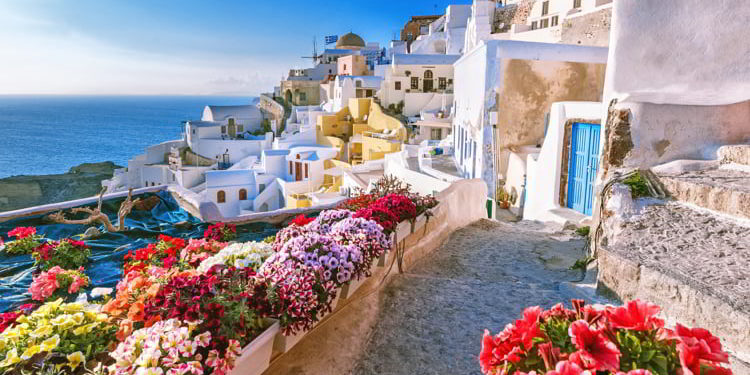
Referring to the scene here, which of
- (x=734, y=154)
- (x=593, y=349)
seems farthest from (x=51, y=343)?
(x=734, y=154)

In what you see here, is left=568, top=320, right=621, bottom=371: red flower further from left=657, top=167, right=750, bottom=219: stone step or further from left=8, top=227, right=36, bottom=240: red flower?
left=8, top=227, right=36, bottom=240: red flower

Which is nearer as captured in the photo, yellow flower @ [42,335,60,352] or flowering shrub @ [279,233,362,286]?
yellow flower @ [42,335,60,352]

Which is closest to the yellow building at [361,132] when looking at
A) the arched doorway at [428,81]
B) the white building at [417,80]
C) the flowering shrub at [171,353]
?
the white building at [417,80]

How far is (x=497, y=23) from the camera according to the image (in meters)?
33.5

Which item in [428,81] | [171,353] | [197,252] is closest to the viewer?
[171,353]

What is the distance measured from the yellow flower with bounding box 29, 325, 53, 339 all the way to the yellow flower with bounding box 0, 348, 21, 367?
12cm

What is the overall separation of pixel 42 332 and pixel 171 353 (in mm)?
776

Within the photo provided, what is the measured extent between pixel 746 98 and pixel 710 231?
6.98ft

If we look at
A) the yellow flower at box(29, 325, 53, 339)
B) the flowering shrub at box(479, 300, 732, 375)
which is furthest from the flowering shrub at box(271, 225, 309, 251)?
the flowering shrub at box(479, 300, 732, 375)

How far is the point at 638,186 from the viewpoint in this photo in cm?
496

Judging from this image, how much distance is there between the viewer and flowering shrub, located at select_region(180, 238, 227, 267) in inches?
169

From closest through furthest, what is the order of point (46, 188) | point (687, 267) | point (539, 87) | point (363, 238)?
point (687, 267)
point (363, 238)
point (539, 87)
point (46, 188)

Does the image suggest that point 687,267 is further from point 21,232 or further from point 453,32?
point 453,32

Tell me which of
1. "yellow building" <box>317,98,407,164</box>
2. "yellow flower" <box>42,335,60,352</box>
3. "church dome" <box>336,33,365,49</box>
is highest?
"church dome" <box>336,33,365,49</box>
